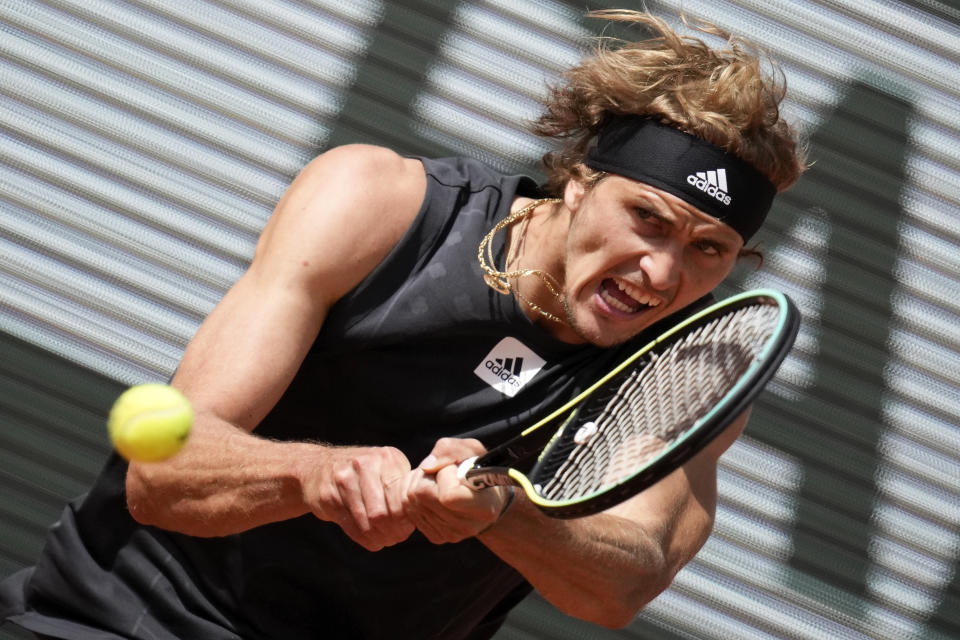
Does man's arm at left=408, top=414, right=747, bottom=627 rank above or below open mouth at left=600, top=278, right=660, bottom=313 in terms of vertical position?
below

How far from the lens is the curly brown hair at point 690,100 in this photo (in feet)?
8.23

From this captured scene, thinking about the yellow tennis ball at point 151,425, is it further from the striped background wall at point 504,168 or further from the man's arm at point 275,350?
the striped background wall at point 504,168

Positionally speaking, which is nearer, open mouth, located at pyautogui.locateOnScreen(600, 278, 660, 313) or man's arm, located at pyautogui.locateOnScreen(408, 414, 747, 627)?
man's arm, located at pyautogui.locateOnScreen(408, 414, 747, 627)

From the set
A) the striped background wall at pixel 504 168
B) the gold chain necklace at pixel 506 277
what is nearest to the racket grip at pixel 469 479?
the gold chain necklace at pixel 506 277

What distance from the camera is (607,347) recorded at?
2.45m

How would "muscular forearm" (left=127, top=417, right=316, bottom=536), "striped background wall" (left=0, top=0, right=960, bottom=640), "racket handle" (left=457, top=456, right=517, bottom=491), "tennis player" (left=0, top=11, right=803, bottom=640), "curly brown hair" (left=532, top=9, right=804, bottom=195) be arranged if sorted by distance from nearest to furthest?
"racket handle" (left=457, top=456, right=517, bottom=491) → "muscular forearm" (left=127, top=417, right=316, bottom=536) → "tennis player" (left=0, top=11, right=803, bottom=640) → "curly brown hair" (left=532, top=9, right=804, bottom=195) → "striped background wall" (left=0, top=0, right=960, bottom=640)

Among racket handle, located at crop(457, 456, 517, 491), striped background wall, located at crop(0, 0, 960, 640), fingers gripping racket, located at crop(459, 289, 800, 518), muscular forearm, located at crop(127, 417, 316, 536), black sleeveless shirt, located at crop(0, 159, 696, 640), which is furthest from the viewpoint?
striped background wall, located at crop(0, 0, 960, 640)

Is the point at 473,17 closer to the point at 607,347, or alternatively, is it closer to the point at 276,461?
the point at 607,347

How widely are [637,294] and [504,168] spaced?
Result: 1.37 m

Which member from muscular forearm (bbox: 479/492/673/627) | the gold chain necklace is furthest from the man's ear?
muscular forearm (bbox: 479/492/673/627)

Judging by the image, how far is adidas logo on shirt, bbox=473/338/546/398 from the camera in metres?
2.44

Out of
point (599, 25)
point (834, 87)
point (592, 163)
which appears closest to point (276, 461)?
point (592, 163)

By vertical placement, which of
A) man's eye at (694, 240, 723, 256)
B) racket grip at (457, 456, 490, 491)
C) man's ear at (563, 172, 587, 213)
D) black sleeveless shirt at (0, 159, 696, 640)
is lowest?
black sleeveless shirt at (0, 159, 696, 640)

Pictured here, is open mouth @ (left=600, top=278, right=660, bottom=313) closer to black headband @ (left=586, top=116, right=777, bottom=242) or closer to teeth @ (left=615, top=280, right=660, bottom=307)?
teeth @ (left=615, top=280, right=660, bottom=307)
